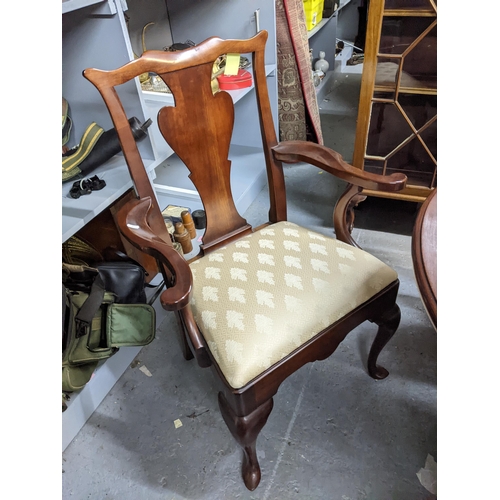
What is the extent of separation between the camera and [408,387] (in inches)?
50.8

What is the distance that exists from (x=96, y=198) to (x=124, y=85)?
36 centimetres

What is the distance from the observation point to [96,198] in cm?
120

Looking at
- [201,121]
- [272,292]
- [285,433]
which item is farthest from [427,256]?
[285,433]

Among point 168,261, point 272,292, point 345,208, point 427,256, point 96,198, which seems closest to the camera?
point 427,256

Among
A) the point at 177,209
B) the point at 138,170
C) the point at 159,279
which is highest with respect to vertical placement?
the point at 138,170

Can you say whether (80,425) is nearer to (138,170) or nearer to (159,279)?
(159,279)

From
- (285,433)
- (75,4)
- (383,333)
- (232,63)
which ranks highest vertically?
(75,4)

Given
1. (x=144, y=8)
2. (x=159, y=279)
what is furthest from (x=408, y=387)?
(x=144, y=8)

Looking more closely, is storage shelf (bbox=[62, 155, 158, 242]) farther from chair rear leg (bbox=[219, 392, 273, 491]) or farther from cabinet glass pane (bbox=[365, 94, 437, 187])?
cabinet glass pane (bbox=[365, 94, 437, 187])

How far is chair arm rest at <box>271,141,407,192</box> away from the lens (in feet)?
3.25

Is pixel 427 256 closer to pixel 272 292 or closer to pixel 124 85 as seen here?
pixel 272 292

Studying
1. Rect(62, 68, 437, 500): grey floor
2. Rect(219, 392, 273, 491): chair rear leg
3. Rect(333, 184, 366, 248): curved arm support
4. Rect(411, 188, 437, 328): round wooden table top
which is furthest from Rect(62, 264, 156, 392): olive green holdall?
Rect(411, 188, 437, 328): round wooden table top

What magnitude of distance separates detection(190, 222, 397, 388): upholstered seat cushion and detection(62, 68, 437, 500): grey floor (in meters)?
0.45
